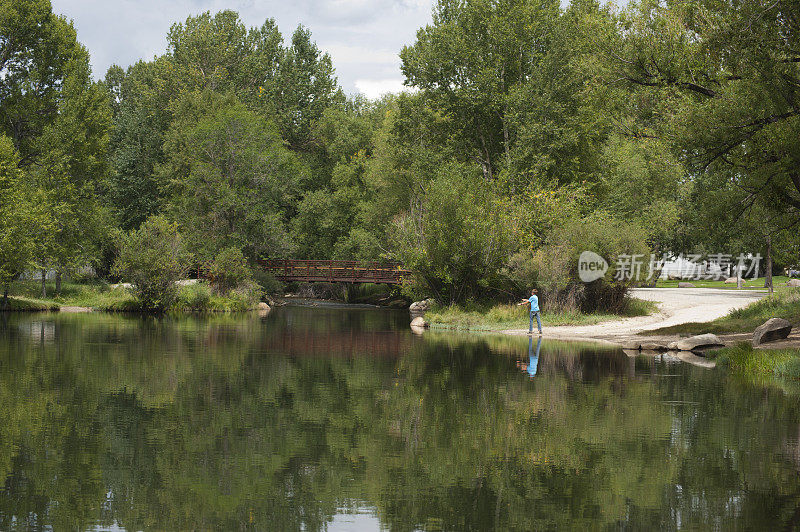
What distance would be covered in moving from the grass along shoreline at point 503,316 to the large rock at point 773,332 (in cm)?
1083

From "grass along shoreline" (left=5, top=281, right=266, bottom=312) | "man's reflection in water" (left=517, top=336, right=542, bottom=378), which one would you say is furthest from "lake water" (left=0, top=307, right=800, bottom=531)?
"grass along shoreline" (left=5, top=281, right=266, bottom=312)

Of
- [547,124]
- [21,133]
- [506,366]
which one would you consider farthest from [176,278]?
[506,366]

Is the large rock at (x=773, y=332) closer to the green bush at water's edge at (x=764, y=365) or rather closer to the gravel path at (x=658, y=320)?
the green bush at water's edge at (x=764, y=365)

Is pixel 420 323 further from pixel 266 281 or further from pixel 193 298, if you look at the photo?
pixel 266 281

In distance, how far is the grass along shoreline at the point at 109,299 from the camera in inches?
1711

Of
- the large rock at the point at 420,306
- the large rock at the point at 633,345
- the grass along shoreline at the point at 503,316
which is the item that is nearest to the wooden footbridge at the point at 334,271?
the large rock at the point at 420,306

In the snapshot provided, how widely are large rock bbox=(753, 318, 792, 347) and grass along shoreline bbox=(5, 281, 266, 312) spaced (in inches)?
1253

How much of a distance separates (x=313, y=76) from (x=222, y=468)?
242ft

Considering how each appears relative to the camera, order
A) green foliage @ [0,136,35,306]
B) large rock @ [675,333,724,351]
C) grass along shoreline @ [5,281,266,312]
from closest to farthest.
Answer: large rock @ [675,333,724,351], green foliage @ [0,136,35,306], grass along shoreline @ [5,281,266,312]

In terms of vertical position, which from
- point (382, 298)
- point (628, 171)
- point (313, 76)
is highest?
point (313, 76)

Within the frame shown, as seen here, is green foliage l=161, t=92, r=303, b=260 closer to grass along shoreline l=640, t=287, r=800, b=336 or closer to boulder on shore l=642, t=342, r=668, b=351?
grass along shoreline l=640, t=287, r=800, b=336

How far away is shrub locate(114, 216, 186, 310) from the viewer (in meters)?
41.7

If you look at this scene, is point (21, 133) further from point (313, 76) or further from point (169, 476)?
point (169, 476)

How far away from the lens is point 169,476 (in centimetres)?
847
